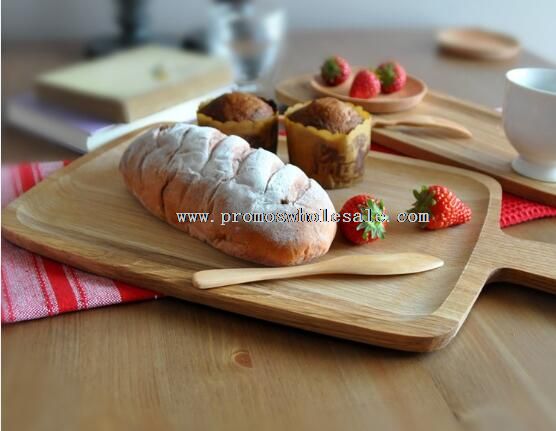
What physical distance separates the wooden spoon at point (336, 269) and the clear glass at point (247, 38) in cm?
84

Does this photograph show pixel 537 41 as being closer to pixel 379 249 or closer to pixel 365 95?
pixel 365 95

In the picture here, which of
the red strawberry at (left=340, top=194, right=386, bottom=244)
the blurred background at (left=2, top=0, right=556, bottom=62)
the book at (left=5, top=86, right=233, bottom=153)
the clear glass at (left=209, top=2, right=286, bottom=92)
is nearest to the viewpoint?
the red strawberry at (left=340, top=194, right=386, bottom=244)

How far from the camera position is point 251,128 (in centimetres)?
103

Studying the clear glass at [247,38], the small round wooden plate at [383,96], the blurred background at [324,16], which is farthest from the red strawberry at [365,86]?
the blurred background at [324,16]

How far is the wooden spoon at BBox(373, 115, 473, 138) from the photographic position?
1197 mm

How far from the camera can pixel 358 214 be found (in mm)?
869

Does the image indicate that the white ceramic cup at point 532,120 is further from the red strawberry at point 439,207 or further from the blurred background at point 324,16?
the blurred background at point 324,16

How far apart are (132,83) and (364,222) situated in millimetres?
725

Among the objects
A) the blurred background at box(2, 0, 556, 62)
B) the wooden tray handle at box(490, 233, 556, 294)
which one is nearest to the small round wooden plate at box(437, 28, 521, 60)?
the blurred background at box(2, 0, 556, 62)

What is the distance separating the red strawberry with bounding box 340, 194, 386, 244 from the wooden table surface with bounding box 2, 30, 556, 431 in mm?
162

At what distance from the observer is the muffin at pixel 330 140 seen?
3.30 feet

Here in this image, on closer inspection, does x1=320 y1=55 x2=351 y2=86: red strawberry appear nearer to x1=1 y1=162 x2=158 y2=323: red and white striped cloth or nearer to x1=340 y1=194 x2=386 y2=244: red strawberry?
x1=340 y1=194 x2=386 y2=244: red strawberry

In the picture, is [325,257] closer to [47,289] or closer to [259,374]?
[259,374]

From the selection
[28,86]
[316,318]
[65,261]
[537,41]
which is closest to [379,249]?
[316,318]
